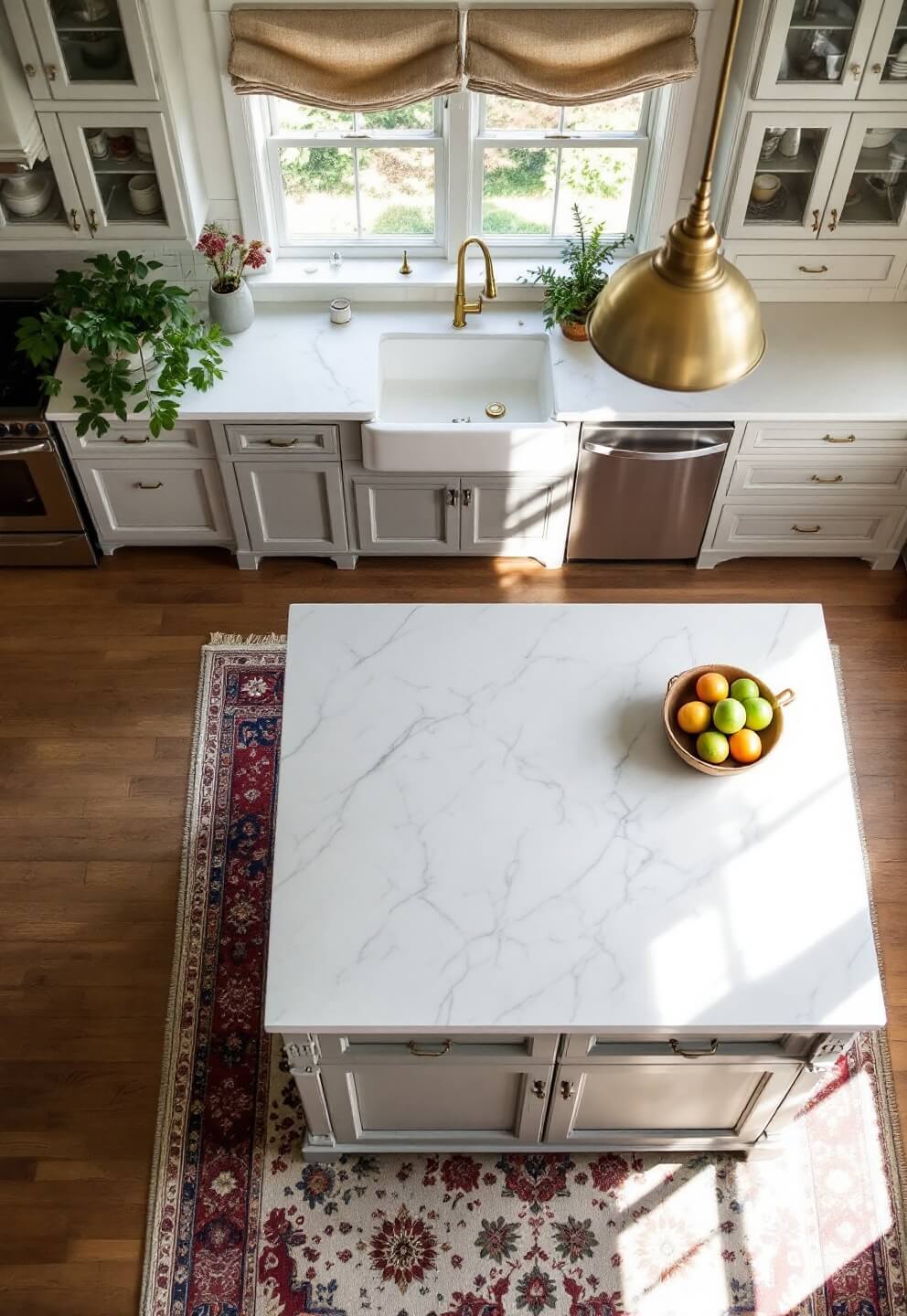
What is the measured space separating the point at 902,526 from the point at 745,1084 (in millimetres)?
2450

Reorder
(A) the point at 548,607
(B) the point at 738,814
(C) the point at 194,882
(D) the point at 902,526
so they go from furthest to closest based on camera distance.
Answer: (D) the point at 902,526 → (C) the point at 194,882 → (A) the point at 548,607 → (B) the point at 738,814

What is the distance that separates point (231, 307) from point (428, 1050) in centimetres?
278

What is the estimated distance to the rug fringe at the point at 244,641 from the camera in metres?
4.24

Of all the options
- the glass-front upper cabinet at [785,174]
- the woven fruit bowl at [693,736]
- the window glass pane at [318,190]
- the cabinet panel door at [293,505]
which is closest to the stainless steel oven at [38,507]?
the cabinet panel door at [293,505]

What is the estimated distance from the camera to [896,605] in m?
4.38

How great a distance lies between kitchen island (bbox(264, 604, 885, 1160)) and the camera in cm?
244

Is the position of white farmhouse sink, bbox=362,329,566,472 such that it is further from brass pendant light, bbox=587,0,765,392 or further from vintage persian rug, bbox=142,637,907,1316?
brass pendant light, bbox=587,0,765,392

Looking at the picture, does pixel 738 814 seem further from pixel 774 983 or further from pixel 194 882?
pixel 194 882

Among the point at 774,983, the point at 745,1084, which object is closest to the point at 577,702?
the point at 774,983

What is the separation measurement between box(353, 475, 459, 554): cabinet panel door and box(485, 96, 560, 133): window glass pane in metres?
1.30

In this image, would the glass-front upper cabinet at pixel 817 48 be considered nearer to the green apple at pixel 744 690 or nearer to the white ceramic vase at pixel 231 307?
the white ceramic vase at pixel 231 307

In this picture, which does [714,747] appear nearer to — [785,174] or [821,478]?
[821,478]

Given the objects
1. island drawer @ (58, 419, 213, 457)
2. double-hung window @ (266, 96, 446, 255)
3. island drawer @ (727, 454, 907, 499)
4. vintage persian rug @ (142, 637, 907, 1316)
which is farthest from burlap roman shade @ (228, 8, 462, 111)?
vintage persian rug @ (142, 637, 907, 1316)

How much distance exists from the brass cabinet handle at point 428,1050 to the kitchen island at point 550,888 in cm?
2
